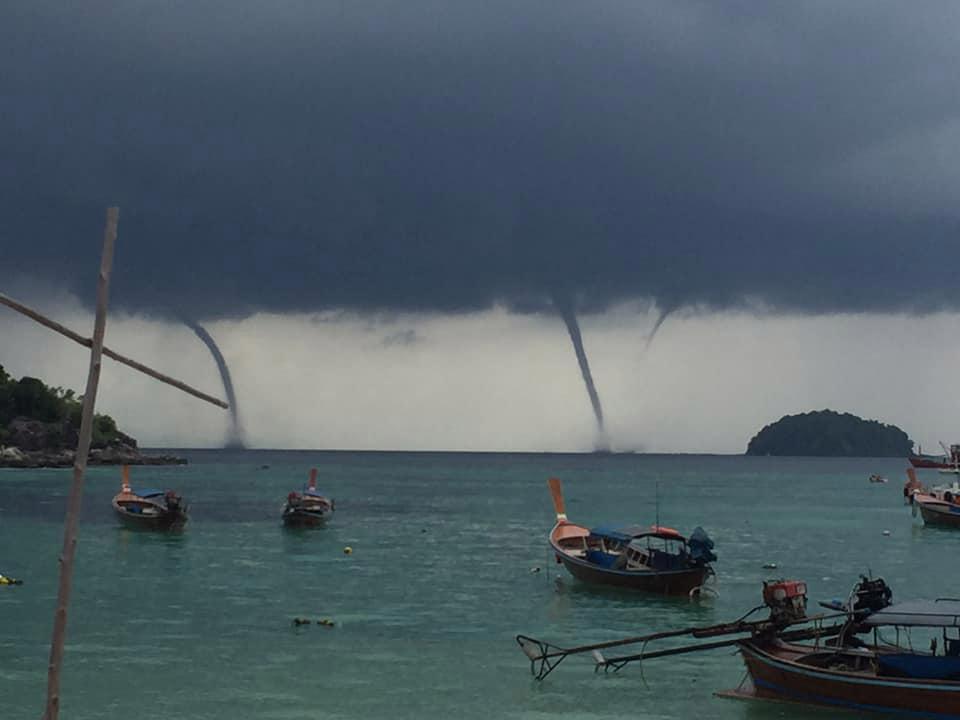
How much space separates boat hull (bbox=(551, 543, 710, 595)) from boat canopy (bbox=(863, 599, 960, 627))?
26745 millimetres

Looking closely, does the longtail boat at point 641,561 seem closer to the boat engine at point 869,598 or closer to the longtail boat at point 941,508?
the boat engine at point 869,598

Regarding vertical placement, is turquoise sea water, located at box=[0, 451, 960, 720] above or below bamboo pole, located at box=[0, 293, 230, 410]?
below

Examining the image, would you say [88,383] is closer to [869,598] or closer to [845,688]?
[845,688]

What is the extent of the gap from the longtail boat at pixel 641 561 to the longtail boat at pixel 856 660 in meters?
22.1

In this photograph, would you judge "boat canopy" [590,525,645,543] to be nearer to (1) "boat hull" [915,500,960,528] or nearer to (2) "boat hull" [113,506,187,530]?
(2) "boat hull" [113,506,187,530]

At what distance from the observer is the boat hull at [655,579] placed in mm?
61031

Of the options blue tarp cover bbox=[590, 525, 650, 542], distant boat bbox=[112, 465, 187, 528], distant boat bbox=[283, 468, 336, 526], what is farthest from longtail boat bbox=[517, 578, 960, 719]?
distant boat bbox=[283, 468, 336, 526]

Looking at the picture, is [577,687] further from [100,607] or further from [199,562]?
[199,562]

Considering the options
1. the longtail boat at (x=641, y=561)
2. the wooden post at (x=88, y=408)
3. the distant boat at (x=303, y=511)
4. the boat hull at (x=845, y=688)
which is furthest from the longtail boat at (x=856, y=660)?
the distant boat at (x=303, y=511)

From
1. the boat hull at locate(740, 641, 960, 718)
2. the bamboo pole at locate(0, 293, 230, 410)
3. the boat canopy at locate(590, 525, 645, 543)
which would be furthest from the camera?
the boat canopy at locate(590, 525, 645, 543)

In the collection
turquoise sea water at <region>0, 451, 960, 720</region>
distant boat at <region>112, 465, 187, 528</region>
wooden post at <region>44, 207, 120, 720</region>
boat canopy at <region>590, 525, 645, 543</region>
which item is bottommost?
turquoise sea water at <region>0, 451, 960, 720</region>

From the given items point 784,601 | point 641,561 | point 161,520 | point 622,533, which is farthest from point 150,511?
point 784,601

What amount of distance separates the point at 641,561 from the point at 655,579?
2784mm

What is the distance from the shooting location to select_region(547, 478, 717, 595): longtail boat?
201ft
